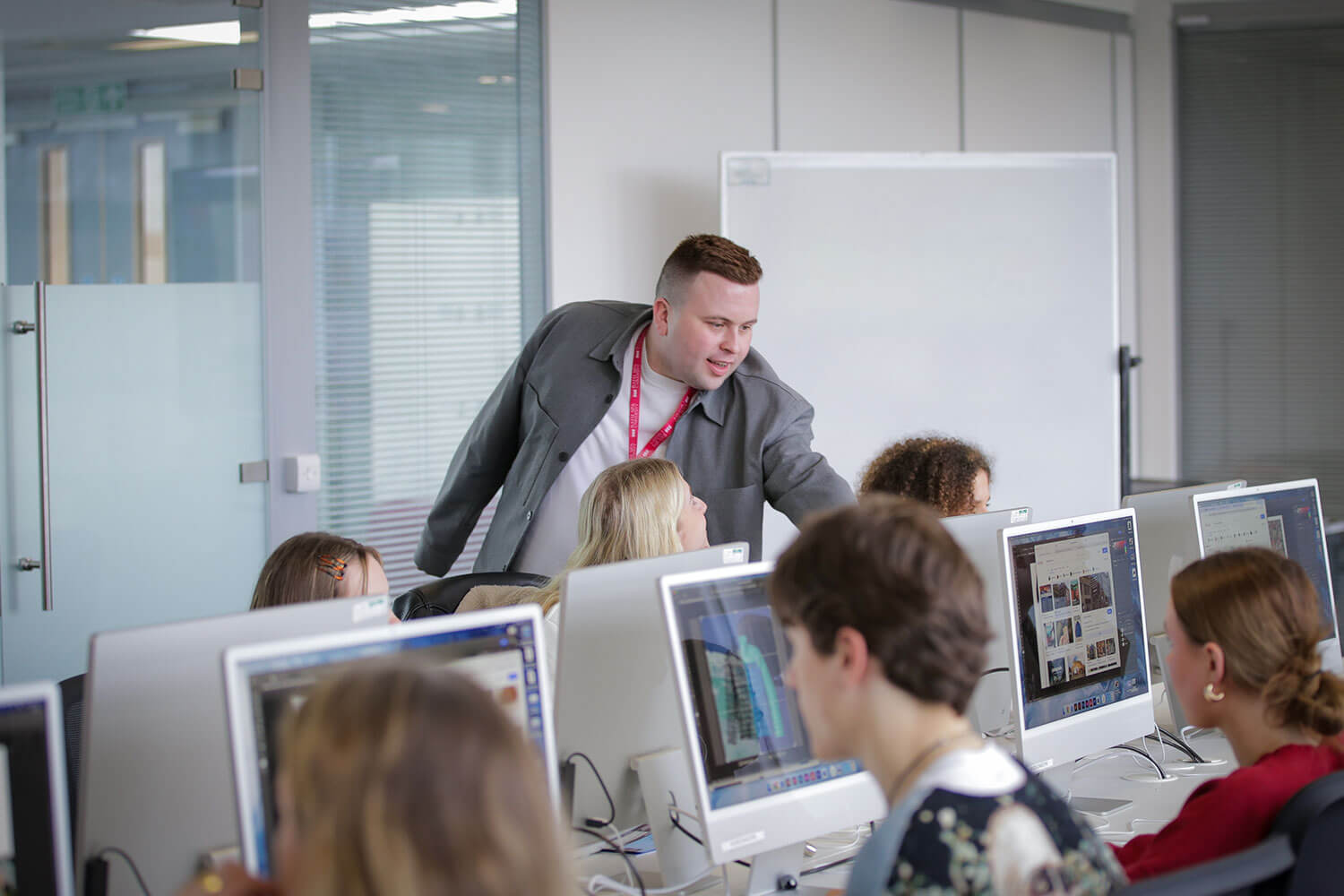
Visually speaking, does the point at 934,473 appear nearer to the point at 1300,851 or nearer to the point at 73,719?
the point at 1300,851

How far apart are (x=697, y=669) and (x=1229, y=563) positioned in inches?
32.6

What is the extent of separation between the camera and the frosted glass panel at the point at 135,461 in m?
3.29

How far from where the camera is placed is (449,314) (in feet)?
13.6

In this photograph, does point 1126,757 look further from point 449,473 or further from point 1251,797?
point 449,473

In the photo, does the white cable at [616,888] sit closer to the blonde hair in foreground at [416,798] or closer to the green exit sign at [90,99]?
the blonde hair in foreground at [416,798]

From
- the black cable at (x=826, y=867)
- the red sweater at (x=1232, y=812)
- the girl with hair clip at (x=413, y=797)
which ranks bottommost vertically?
the black cable at (x=826, y=867)

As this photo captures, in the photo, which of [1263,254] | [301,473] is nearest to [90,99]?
[301,473]

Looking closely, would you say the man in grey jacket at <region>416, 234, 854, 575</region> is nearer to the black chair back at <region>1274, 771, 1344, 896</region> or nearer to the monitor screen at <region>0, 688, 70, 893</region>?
the black chair back at <region>1274, 771, 1344, 896</region>

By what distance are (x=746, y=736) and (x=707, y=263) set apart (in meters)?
1.49

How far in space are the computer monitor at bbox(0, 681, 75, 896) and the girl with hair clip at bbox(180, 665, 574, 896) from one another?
371 mm

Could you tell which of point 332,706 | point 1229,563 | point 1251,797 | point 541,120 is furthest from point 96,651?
point 541,120

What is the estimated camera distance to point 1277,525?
9.04 ft

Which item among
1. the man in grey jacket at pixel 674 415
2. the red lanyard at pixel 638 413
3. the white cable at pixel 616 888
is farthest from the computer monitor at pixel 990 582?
the red lanyard at pixel 638 413

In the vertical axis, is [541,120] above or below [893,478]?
above
